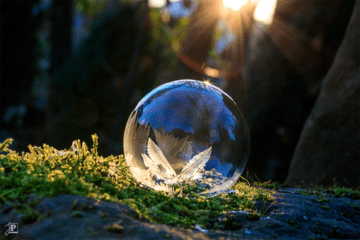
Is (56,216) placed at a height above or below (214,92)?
below

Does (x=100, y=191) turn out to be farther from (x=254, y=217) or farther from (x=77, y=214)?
(x=254, y=217)

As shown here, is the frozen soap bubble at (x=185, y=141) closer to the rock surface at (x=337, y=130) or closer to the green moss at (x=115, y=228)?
the green moss at (x=115, y=228)

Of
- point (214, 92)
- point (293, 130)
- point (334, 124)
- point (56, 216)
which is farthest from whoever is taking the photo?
point (293, 130)

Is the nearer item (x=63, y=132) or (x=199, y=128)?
(x=199, y=128)

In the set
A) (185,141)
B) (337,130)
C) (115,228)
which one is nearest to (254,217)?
(185,141)

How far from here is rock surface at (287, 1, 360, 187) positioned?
5.81 meters

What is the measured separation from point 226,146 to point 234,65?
934 cm

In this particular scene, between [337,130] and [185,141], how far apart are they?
460 centimetres

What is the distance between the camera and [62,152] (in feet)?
11.2

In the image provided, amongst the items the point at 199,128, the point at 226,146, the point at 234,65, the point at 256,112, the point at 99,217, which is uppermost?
the point at 234,65

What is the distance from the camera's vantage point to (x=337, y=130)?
6113 millimetres

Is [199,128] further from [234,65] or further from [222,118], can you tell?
[234,65]

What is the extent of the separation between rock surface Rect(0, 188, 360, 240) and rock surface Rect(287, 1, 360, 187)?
303 centimetres

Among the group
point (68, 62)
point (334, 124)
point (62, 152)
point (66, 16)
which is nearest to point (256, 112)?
point (334, 124)
